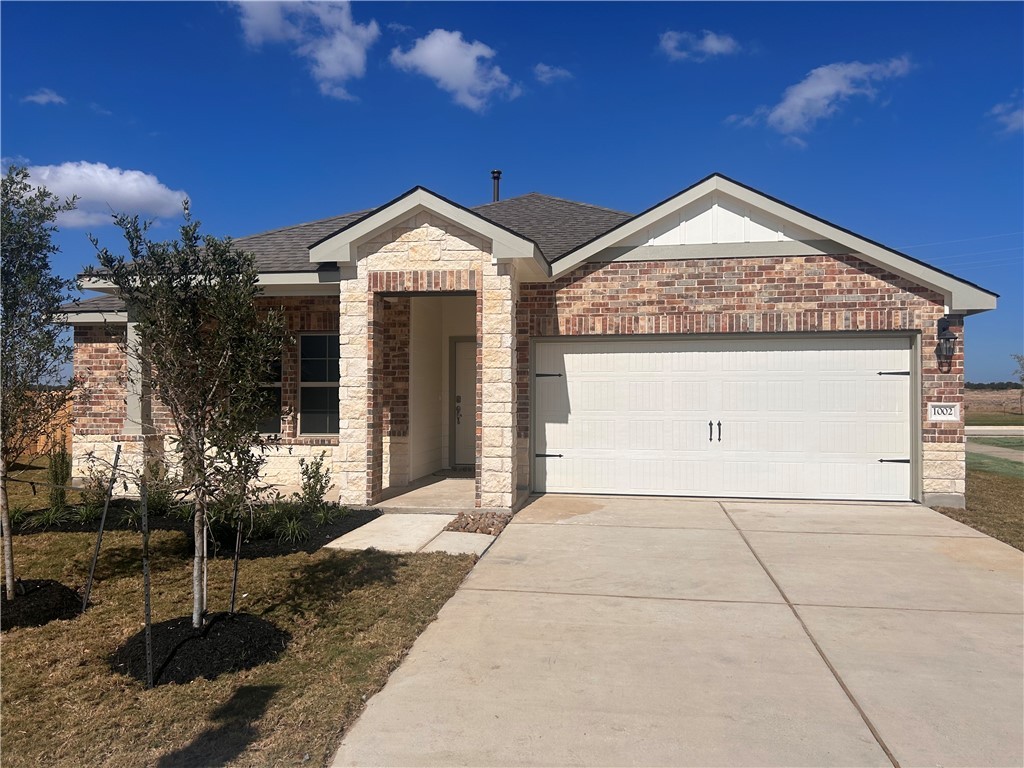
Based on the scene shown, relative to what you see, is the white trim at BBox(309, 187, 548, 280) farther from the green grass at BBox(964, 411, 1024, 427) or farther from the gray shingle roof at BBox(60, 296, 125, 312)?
the green grass at BBox(964, 411, 1024, 427)

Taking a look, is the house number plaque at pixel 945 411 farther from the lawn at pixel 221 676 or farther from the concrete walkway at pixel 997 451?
the concrete walkway at pixel 997 451

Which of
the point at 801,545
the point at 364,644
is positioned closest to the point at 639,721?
the point at 364,644

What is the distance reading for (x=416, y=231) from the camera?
27.1 feet

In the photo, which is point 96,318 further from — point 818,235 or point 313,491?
point 818,235

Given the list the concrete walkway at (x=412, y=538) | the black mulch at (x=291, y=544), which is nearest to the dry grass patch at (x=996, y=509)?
the concrete walkway at (x=412, y=538)

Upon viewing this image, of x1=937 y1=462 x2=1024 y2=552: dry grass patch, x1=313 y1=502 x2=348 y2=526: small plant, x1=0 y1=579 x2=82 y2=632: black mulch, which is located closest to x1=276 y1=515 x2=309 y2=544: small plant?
x1=313 y1=502 x2=348 y2=526: small plant

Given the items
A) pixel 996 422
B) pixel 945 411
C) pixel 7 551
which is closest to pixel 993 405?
pixel 996 422

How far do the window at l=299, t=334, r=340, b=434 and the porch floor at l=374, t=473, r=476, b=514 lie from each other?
1708mm

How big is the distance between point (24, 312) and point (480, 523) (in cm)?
483

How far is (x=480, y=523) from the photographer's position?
24.5 ft

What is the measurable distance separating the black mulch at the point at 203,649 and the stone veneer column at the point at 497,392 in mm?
3988

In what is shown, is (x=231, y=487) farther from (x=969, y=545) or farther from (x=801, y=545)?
(x=969, y=545)

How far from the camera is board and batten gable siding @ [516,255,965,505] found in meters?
8.62

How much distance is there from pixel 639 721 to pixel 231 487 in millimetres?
2896
